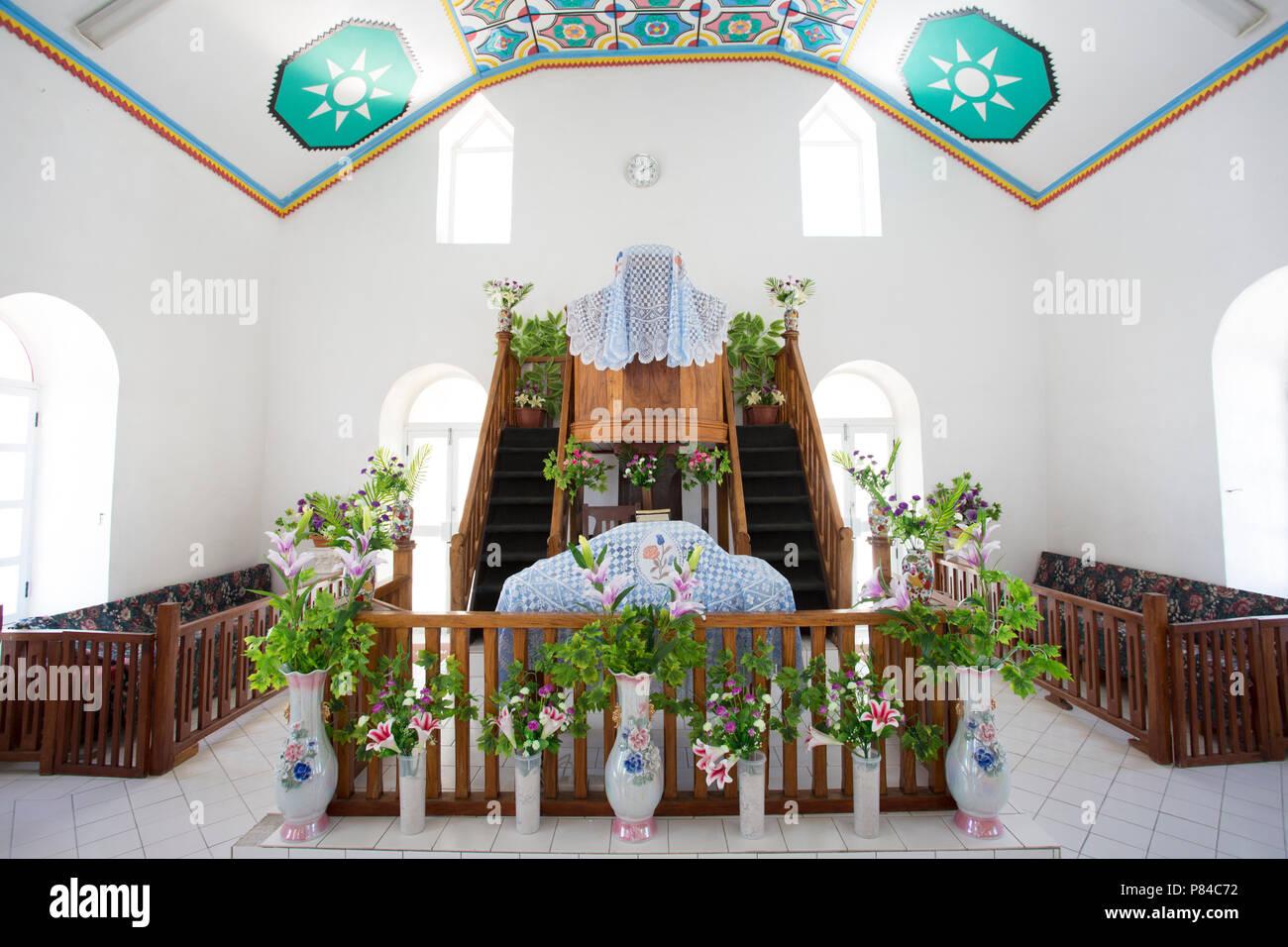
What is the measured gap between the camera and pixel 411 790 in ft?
7.63

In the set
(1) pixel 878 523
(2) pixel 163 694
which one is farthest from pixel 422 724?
(1) pixel 878 523

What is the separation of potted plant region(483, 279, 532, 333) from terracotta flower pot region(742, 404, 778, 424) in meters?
2.49

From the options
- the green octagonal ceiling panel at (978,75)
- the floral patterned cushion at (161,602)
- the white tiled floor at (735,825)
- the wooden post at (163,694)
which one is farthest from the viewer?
the green octagonal ceiling panel at (978,75)

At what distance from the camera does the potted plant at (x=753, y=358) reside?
6090mm

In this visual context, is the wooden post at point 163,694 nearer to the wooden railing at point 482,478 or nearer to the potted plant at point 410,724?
the wooden railing at point 482,478

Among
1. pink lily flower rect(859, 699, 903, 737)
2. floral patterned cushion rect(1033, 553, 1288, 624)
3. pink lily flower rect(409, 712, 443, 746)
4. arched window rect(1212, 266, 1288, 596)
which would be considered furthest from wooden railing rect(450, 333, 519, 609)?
arched window rect(1212, 266, 1288, 596)

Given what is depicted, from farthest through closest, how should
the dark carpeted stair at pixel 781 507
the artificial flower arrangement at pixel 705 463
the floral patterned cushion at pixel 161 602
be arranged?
the artificial flower arrangement at pixel 705 463, the dark carpeted stair at pixel 781 507, the floral patterned cushion at pixel 161 602

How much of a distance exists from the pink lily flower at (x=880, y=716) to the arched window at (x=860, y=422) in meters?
4.61

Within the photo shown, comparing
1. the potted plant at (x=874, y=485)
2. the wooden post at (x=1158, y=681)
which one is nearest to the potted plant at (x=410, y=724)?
the potted plant at (x=874, y=485)

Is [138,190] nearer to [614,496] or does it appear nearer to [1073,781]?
[614,496]

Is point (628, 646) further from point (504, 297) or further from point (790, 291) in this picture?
point (790, 291)

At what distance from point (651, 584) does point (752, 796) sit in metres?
0.92

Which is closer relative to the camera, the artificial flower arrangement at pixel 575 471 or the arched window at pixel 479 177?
the artificial flower arrangement at pixel 575 471

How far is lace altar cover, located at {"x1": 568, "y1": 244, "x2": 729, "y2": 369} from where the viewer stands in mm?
4211
